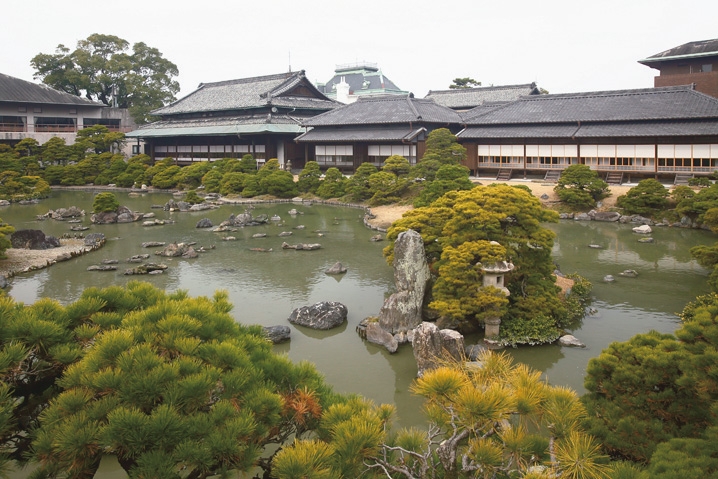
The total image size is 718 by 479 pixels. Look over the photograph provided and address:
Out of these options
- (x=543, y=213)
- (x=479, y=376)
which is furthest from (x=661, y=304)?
(x=479, y=376)

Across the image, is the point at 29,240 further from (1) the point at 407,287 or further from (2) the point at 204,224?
(1) the point at 407,287

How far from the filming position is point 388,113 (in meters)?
39.8

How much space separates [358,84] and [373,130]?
103 feet

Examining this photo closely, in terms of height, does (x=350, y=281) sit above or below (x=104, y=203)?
below

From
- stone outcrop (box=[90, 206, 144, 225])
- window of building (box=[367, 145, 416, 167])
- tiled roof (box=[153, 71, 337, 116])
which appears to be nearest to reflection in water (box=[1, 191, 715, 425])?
stone outcrop (box=[90, 206, 144, 225])

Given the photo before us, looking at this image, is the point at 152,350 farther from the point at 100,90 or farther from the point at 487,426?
the point at 100,90

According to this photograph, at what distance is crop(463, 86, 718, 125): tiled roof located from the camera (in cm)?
2986

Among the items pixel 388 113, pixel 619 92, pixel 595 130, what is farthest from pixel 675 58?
pixel 388 113

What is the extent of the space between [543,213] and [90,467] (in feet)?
41.3

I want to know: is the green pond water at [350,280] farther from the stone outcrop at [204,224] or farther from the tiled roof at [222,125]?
the tiled roof at [222,125]

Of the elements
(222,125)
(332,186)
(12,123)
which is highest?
(12,123)

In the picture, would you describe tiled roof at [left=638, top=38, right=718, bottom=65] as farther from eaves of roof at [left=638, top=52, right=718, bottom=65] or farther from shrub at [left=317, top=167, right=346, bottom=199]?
shrub at [left=317, top=167, right=346, bottom=199]

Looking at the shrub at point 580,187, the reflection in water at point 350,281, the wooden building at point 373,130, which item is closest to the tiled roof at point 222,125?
the wooden building at point 373,130

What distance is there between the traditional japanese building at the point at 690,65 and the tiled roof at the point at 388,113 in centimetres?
1395
